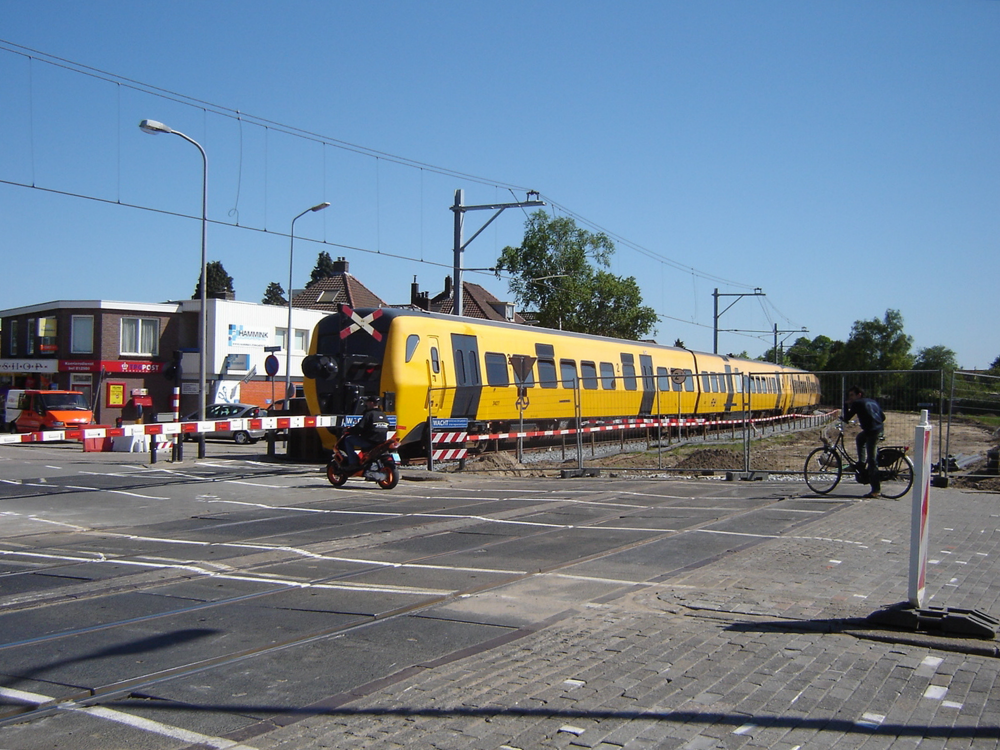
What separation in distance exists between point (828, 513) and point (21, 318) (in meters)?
45.1

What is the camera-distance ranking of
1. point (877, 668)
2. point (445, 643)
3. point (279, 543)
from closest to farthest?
point (877, 668), point (445, 643), point (279, 543)

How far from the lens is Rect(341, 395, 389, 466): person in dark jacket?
1519 centimetres

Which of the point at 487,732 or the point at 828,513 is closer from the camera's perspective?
the point at 487,732

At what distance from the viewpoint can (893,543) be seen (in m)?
9.16

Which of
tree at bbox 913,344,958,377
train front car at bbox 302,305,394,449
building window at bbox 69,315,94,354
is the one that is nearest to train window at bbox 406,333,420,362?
train front car at bbox 302,305,394,449

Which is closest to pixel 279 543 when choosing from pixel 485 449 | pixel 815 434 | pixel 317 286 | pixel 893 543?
pixel 893 543

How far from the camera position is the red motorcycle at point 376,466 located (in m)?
15.4

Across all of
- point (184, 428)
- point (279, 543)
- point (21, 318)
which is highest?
point (21, 318)

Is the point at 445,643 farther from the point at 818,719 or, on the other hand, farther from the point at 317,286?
the point at 317,286

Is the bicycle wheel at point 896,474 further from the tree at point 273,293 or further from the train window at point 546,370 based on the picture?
the tree at point 273,293

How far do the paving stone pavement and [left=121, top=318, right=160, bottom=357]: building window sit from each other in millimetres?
39892

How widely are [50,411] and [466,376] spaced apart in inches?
821

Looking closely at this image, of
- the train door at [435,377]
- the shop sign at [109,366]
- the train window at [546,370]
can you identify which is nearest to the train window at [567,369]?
the train window at [546,370]

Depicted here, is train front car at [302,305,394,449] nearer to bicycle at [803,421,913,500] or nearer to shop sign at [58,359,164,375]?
bicycle at [803,421,913,500]
